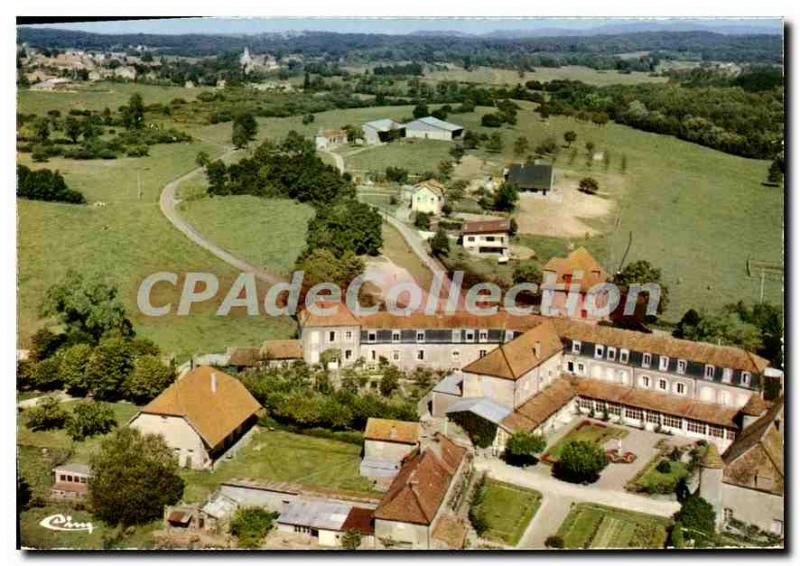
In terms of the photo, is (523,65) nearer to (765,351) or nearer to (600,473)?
(765,351)

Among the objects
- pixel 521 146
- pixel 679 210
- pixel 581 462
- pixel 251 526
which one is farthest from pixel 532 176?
pixel 251 526

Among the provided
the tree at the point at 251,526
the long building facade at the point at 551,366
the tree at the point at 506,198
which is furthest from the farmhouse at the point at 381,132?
the tree at the point at 251,526

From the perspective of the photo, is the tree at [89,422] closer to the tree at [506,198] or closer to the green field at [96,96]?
the green field at [96,96]

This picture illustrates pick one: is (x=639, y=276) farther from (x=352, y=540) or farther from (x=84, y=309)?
(x=84, y=309)

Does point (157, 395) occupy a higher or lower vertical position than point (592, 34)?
lower

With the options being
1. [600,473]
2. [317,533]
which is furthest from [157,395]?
[600,473]

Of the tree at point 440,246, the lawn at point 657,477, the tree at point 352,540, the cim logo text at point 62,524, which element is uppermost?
the tree at point 440,246

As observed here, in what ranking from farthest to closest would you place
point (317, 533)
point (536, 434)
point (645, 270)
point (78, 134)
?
point (78, 134)
point (645, 270)
point (536, 434)
point (317, 533)
